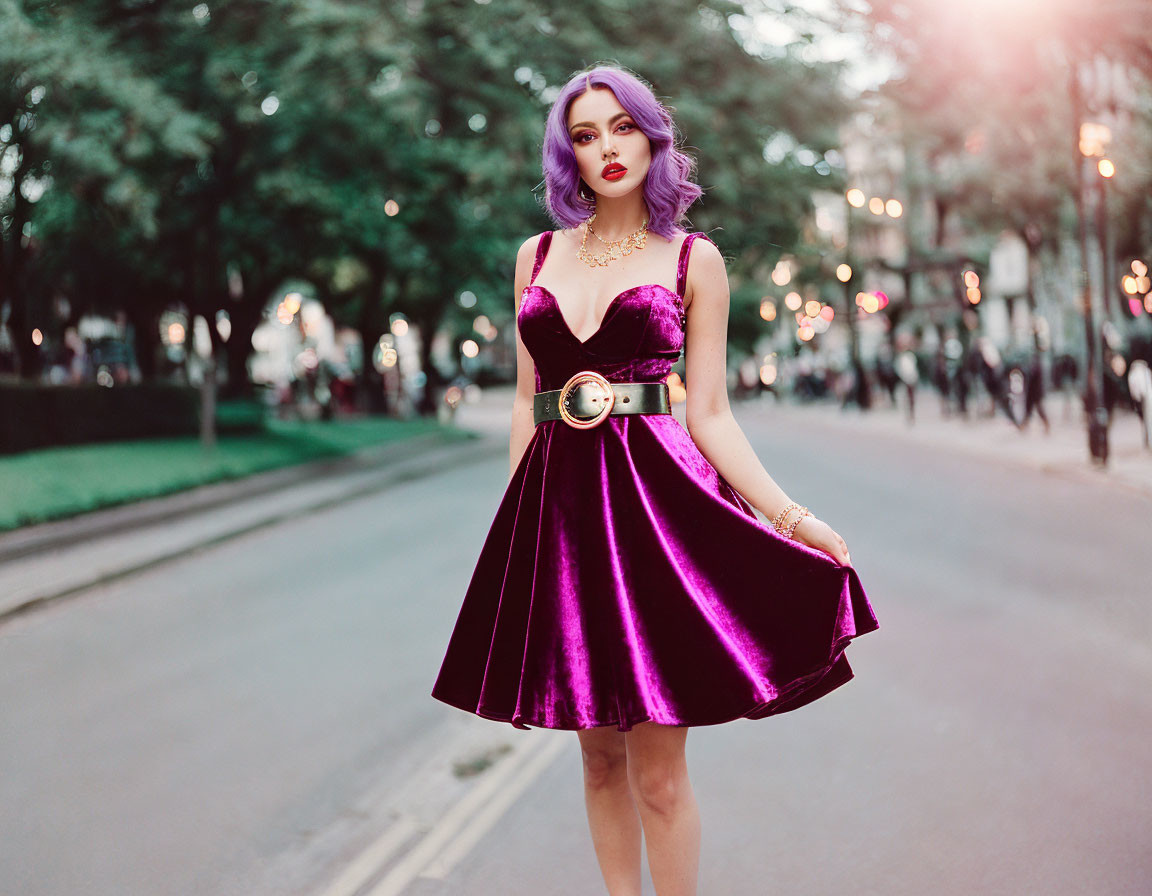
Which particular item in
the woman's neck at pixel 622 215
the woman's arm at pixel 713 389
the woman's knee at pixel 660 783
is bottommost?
the woman's knee at pixel 660 783

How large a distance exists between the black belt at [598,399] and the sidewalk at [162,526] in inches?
298

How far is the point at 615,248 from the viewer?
2.99 m

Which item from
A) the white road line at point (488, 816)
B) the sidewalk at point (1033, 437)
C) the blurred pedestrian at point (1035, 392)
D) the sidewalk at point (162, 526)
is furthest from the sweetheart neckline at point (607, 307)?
the blurred pedestrian at point (1035, 392)

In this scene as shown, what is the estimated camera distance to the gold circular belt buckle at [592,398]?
111 inches

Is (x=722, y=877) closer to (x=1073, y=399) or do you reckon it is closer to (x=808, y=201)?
(x=808, y=201)

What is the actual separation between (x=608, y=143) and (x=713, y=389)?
2.00 ft

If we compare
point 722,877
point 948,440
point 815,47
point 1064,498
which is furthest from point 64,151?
point 948,440

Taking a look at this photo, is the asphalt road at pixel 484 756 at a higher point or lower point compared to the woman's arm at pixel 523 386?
lower

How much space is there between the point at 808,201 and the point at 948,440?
6.78 m

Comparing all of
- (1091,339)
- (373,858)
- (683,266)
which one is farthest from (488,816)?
(1091,339)

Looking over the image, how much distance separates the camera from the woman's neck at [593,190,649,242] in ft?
9.91

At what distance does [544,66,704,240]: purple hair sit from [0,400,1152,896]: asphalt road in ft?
6.52

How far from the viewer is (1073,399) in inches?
1559

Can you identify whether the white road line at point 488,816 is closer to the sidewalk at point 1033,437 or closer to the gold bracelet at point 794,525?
the gold bracelet at point 794,525
